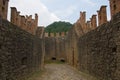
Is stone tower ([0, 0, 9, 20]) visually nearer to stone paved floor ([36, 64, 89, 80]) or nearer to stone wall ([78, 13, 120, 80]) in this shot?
stone paved floor ([36, 64, 89, 80])

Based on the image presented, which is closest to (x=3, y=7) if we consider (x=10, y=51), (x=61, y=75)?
(x=10, y=51)

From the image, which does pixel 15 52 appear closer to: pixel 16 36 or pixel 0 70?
pixel 16 36

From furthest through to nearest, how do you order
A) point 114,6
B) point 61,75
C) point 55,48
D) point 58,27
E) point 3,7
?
1. point 58,27
2. point 55,48
3. point 61,75
4. point 114,6
5. point 3,7

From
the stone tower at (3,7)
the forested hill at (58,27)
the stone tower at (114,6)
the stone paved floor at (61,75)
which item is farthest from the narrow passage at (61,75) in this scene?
the forested hill at (58,27)

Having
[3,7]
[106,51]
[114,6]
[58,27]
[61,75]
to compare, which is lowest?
[61,75]

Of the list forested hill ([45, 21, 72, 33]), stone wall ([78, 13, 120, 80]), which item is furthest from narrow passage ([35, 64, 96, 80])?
forested hill ([45, 21, 72, 33])

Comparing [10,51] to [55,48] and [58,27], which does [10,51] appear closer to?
[55,48]

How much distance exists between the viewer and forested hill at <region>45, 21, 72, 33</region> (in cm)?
5031

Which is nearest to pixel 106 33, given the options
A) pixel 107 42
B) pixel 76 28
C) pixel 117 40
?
pixel 107 42

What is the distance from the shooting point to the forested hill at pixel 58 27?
165 ft

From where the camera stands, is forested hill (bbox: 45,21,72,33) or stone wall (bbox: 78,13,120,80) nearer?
stone wall (bbox: 78,13,120,80)

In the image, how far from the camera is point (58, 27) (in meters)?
52.2

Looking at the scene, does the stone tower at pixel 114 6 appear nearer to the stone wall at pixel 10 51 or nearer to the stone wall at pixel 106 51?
the stone wall at pixel 106 51

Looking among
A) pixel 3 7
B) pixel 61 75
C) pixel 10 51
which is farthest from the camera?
pixel 61 75
